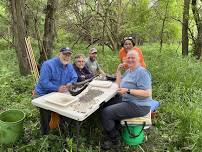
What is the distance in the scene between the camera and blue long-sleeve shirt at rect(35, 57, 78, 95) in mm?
4351

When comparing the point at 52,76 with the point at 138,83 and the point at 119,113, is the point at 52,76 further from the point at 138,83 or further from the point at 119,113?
the point at 138,83

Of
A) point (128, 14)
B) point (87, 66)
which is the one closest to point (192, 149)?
point (87, 66)

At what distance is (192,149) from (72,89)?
2016 millimetres

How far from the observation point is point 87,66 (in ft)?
21.3

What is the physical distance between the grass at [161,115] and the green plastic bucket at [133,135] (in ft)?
0.38

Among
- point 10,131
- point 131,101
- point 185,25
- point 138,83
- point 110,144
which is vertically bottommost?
point 110,144

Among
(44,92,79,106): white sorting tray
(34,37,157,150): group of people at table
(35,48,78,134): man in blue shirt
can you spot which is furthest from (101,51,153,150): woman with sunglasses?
(35,48,78,134): man in blue shirt

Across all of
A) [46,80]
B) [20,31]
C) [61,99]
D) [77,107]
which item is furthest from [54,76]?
[20,31]

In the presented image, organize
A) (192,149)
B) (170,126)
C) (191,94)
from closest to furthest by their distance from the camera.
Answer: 1. (192,149)
2. (170,126)
3. (191,94)

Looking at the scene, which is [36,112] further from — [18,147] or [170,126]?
[170,126]

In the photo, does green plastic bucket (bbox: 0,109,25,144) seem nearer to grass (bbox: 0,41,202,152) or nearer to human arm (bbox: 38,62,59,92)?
grass (bbox: 0,41,202,152)

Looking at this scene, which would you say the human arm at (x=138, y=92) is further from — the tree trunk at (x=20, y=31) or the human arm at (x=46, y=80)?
the tree trunk at (x=20, y=31)

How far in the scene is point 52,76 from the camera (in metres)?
4.46

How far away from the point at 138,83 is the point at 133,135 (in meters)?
0.78
